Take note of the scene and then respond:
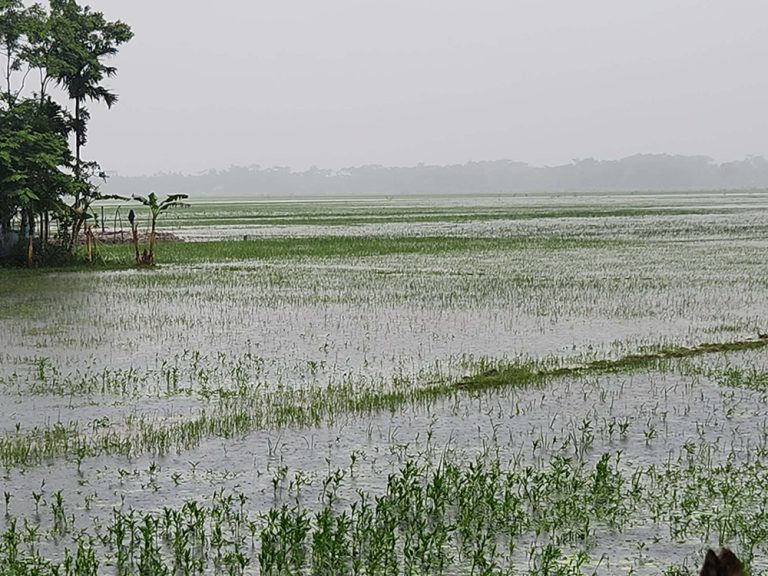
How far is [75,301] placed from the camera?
66.0 feet

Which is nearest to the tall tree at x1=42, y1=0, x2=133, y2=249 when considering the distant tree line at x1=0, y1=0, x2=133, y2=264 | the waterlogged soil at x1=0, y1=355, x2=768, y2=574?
the distant tree line at x1=0, y1=0, x2=133, y2=264

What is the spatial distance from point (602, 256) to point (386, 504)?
82.9 ft

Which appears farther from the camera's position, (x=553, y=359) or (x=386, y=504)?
(x=553, y=359)

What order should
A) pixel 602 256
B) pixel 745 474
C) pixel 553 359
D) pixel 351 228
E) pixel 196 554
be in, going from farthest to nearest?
pixel 351 228 → pixel 602 256 → pixel 553 359 → pixel 745 474 → pixel 196 554

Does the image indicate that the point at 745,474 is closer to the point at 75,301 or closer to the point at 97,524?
the point at 97,524

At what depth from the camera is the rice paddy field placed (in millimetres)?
6234

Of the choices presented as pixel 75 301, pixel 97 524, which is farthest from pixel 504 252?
pixel 97 524

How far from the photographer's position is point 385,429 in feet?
30.9

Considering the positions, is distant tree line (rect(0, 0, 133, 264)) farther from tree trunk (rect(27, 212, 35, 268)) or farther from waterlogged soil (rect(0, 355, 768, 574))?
waterlogged soil (rect(0, 355, 768, 574))

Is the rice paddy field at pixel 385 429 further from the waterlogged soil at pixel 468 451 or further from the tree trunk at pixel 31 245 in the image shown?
the tree trunk at pixel 31 245

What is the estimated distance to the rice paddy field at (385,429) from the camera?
6234mm

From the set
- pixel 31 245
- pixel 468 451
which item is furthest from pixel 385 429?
pixel 31 245

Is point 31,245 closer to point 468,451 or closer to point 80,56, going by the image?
point 80,56

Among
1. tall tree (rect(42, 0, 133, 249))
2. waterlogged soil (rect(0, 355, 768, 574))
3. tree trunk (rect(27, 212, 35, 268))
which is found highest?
tall tree (rect(42, 0, 133, 249))
